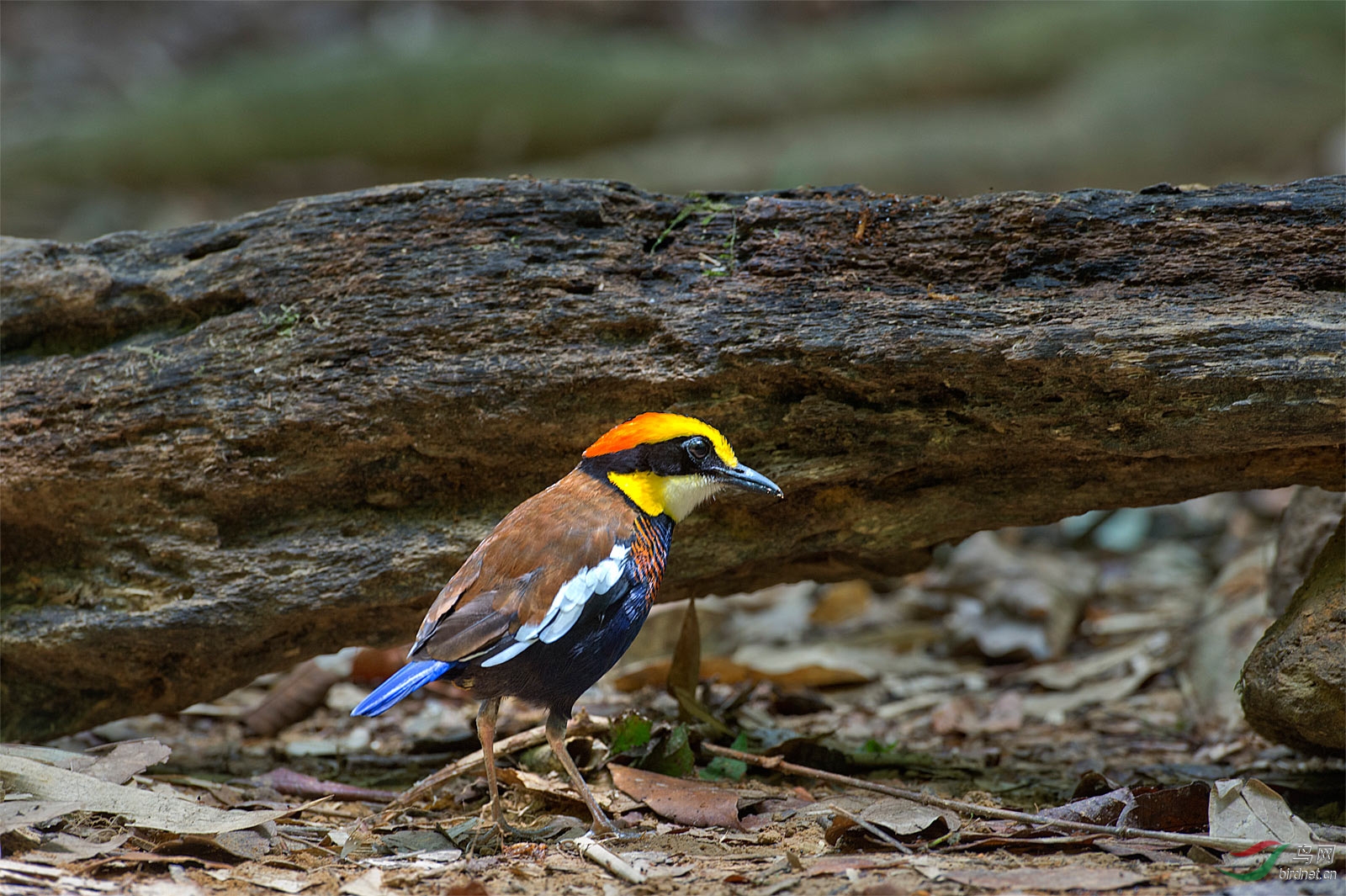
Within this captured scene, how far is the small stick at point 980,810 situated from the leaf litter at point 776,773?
1 cm

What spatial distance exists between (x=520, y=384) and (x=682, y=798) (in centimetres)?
153

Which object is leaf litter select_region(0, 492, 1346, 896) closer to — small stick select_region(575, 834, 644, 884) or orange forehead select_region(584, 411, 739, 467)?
small stick select_region(575, 834, 644, 884)

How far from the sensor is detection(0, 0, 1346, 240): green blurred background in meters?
10.9

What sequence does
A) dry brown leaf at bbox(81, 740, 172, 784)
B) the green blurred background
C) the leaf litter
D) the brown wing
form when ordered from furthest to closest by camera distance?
the green blurred background
dry brown leaf at bbox(81, 740, 172, 784)
the brown wing
the leaf litter

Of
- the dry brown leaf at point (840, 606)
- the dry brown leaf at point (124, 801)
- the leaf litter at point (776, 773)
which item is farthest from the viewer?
the dry brown leaf at point (840, 606)

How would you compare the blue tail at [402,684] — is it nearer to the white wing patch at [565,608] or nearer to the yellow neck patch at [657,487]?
the white wing patch at [565,608]

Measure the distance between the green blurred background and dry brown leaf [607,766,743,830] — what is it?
760 centimetres

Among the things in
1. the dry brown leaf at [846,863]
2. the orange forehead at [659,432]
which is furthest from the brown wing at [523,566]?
the dry brown leaf at [846,863]

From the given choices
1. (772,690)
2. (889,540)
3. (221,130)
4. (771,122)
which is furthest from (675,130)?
(889,540)

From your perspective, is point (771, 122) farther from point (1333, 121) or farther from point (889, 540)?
point (889, 540)

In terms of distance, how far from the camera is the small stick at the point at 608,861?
2941 millimetres

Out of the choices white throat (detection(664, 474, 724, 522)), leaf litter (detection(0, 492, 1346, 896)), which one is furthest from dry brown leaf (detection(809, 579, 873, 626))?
white throat (detection(664, 474, 724, 522))

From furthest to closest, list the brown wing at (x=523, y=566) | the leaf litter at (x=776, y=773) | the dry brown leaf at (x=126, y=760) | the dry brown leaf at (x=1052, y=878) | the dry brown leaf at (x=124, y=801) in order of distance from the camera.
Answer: the dry brown leaf at (x=126, y=760) < the dry brown leaf at (x=124, y=801) < the brown wing at (x=523, y=566) < the leaf litter at (x=776, y=773) < the dry brown leaf at (x=1052, y=878)

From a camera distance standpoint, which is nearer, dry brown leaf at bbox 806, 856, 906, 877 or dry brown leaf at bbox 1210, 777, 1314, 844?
dry brown leaf at bbox 806, 856, 906, 877
